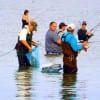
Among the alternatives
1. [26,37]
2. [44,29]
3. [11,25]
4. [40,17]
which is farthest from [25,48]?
[40,17]

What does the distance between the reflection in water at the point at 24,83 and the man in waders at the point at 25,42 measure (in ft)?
1.39

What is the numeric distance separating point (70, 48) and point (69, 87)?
71.3 inches

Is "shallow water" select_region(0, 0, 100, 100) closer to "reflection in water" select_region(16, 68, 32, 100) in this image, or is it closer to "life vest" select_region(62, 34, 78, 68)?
"reflection in water" select_region(16, 68, 32, 100)

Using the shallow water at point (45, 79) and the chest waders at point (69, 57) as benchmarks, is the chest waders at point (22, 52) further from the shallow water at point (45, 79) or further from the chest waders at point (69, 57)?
the chest waders at point (69, 57)

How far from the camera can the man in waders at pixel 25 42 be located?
56.8ft

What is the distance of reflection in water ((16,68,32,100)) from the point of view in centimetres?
1286

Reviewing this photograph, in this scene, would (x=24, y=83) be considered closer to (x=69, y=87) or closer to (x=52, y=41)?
(x=69, y=87)

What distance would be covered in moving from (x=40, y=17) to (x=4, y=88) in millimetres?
26190

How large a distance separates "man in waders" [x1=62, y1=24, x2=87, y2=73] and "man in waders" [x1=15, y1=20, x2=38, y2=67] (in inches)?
62.0

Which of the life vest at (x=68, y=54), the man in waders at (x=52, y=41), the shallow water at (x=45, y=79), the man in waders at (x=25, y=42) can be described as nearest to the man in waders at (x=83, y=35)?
the shallow water at (x=45, y=79)

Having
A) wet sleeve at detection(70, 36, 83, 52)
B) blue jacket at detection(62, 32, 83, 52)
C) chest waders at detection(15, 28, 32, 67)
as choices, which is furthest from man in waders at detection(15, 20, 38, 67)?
wet sleeve at detection(70, 36, 83, 52)

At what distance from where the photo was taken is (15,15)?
137ft

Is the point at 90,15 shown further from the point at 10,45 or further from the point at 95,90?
the point at 95,90

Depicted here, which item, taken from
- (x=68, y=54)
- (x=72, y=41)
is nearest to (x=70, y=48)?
(x=68, y=54)
